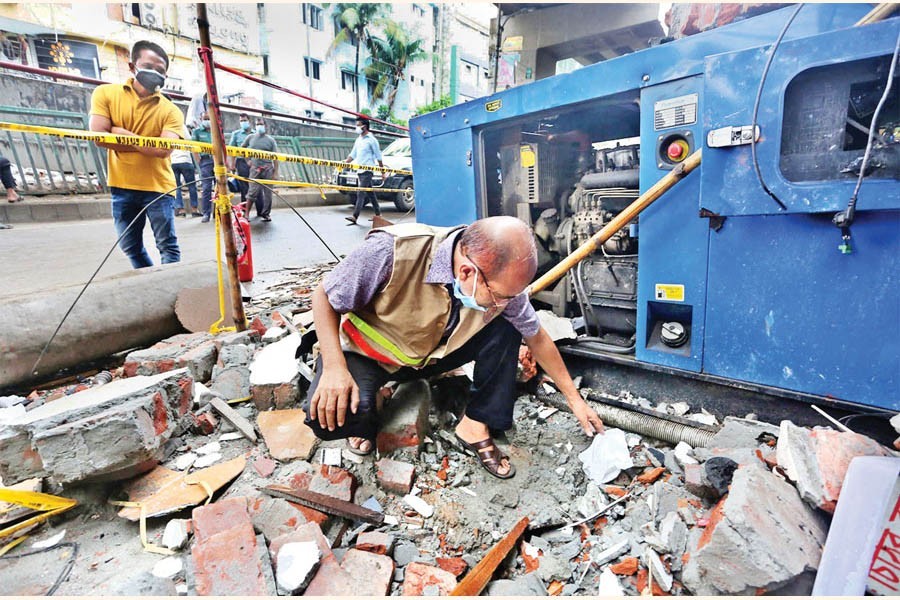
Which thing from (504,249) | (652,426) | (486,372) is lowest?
(652,426)

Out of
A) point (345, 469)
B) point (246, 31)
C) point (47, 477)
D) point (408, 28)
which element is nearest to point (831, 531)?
point (345, 469)

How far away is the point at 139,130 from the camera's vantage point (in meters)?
3.07

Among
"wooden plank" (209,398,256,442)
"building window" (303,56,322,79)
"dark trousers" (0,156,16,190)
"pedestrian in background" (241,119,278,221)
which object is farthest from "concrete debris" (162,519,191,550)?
"building window" (303,56,322,79)

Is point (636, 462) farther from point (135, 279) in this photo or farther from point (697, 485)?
point (135, 279)

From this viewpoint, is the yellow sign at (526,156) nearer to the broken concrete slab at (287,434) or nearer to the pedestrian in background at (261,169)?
the broken concrete slab at (287,434)

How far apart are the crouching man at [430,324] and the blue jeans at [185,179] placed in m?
6.14

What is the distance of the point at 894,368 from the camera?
1.63 m

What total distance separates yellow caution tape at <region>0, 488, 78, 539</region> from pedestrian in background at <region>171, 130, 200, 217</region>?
546 cm

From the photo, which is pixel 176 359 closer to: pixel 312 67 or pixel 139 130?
pixel 139 130

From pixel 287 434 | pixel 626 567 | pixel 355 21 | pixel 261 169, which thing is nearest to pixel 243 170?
pixel 261 169

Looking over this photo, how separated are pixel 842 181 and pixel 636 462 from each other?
131cm

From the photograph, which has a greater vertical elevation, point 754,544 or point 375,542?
point 754,544

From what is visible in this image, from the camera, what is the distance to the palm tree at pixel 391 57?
23.4 m

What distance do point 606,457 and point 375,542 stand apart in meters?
1.01
